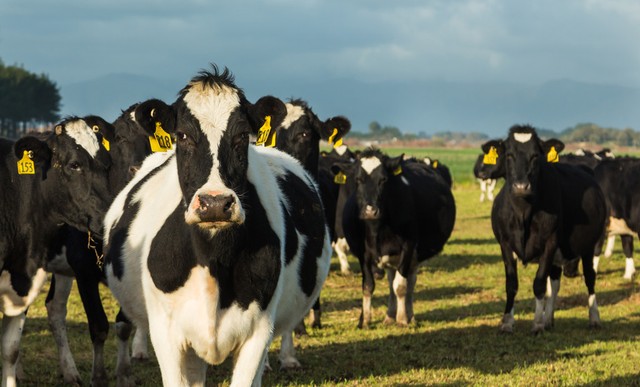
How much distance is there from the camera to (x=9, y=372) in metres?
7.78

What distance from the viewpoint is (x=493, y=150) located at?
13156 millimetres

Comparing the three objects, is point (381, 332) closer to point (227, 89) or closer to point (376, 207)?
point (376, 207)

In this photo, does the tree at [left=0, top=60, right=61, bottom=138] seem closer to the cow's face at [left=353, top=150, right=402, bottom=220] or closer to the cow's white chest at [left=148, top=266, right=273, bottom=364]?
the cow's face at [left=353, top=150, right=402, bottom=220]

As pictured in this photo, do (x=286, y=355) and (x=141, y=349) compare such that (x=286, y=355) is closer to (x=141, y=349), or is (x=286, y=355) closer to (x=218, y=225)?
(x=141, y=349)

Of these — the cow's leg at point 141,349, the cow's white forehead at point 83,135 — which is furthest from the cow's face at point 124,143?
the cow's leg at point 141,349

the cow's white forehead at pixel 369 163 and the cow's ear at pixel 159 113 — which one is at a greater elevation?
the cow's ear at pixel 159 113

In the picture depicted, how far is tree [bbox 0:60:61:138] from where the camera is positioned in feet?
370

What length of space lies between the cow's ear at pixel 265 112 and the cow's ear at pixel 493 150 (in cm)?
703

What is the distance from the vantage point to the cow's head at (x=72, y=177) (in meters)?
8.04

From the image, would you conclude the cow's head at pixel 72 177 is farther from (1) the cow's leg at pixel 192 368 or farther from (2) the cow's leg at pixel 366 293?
(2) the cow's leg at pixel 366 293

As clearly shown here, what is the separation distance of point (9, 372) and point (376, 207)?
6.31 m

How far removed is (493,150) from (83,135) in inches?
263

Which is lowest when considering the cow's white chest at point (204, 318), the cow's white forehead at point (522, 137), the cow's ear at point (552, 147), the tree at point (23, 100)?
the cow's white chest at point (204, 318)

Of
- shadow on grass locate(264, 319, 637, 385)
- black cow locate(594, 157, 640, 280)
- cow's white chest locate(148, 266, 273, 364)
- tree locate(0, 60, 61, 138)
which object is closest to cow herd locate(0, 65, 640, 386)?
cow's white chest locate(148, 266, 273, 364)
